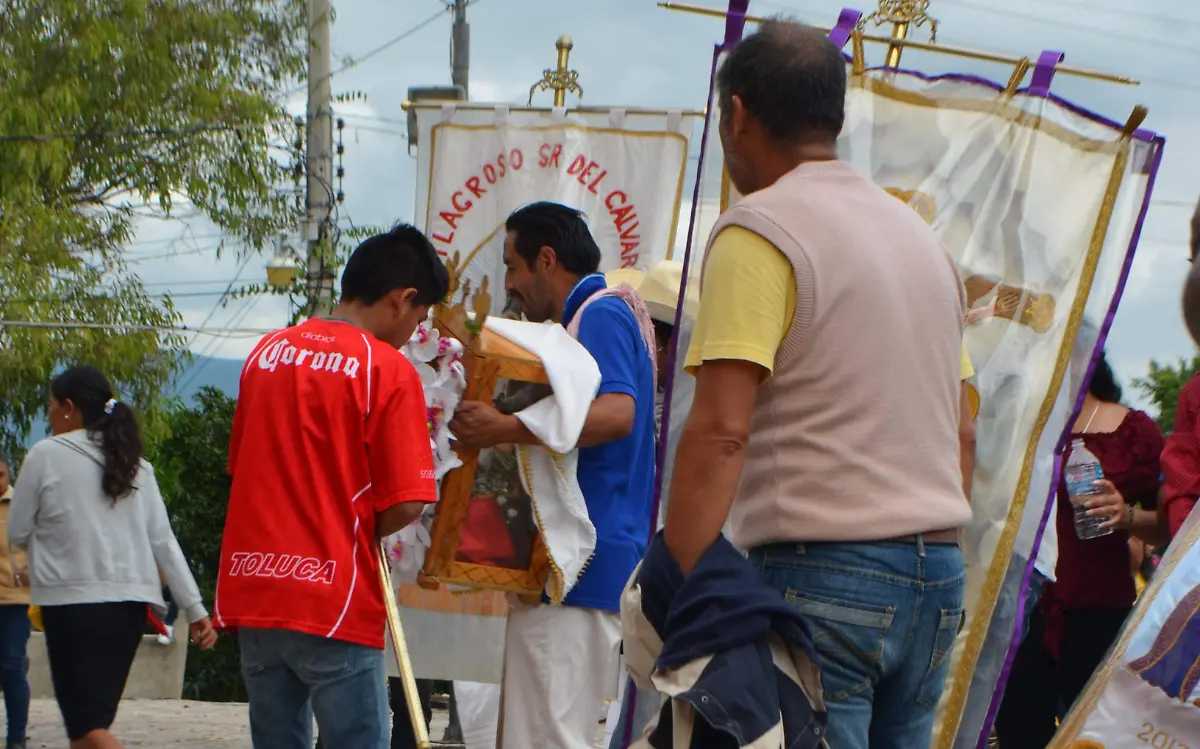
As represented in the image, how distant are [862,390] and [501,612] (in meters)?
3.41

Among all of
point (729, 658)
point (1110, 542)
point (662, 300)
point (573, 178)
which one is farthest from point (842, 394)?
point (573, 178)

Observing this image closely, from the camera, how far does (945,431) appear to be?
2.90 metres

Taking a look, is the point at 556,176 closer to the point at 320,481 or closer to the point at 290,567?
the point at 320,481

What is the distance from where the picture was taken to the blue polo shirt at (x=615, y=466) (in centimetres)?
472

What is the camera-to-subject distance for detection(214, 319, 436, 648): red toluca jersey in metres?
4.12

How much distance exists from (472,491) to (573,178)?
11.6 ft

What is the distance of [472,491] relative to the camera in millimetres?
4793

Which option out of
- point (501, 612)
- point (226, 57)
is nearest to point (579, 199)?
point (501, 612)

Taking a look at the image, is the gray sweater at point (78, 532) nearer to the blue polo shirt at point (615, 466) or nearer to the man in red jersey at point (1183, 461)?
the blue polo shirt at point (615, 466)

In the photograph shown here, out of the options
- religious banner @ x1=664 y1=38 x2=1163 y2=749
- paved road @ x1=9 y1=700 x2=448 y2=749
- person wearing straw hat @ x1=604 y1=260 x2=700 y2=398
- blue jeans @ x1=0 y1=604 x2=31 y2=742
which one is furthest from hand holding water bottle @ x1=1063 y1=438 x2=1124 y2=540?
blue jeans @ x1=0 y1=604 x2=31 y2=742

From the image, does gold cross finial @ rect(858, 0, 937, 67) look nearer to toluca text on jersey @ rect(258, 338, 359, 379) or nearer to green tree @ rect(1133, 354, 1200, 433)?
toluca text on jersey @ rect(258, 338, 359, 379)

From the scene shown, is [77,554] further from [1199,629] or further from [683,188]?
[1199,629]

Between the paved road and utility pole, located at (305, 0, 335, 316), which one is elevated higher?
utility pole, located at (305, 0, 335, 316)

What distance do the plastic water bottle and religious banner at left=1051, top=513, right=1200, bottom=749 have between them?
2.74 metres
